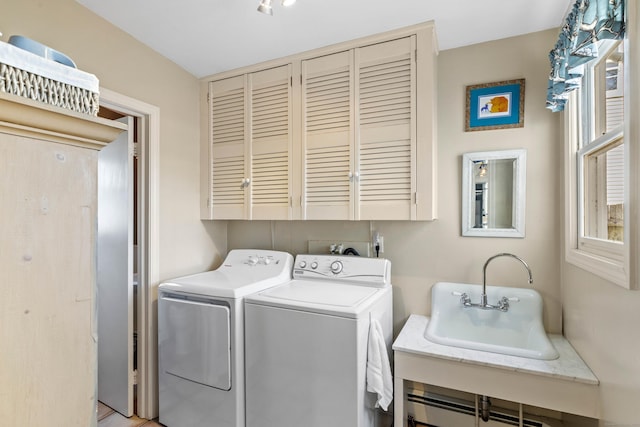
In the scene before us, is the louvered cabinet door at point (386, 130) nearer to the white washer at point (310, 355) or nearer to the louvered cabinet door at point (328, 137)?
the louvered cabinet door at point (328, 137)

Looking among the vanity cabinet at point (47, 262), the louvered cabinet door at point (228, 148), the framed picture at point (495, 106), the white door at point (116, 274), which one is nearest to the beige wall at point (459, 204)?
the framed picture at point (495, 106)

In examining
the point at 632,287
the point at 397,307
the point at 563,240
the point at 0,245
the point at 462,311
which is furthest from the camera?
the point at 397,307

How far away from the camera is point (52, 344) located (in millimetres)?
711

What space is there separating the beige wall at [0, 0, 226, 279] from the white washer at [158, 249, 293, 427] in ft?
1.30

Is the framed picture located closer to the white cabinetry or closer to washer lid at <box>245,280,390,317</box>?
the white cabinetry

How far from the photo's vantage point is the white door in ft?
7.29

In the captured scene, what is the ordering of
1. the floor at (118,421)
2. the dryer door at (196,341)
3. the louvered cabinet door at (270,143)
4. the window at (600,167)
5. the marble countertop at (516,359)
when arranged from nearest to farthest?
the window at (600,167), the marble countertop at (516,359), the dryer door at (196,341), the floor at (118,421), the louvered cabinet door at (270,143)

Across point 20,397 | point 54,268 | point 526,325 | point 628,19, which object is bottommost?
point 526,325

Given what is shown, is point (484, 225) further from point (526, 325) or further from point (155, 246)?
point (155, 246)

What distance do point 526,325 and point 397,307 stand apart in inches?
29.0

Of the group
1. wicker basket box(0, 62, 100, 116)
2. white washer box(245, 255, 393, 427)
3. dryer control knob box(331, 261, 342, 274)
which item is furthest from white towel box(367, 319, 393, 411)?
wicker basket box(0, 62, 100, 116)

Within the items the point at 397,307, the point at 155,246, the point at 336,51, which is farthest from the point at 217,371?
the point at 336,51

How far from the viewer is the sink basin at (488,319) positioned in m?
1.80

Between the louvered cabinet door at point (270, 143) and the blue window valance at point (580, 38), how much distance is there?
4.87ft
